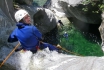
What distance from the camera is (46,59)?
4.71 metres

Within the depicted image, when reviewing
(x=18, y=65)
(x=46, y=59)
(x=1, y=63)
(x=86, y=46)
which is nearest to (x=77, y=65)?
(x=46, y=59)

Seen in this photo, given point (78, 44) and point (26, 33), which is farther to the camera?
point (78, 44)

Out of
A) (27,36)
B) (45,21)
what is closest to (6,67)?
(27,36)

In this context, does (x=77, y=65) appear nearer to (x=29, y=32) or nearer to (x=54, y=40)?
(x=29, y=32)

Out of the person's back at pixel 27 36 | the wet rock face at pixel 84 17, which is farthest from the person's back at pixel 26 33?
the wet rock face at pixel 84 17

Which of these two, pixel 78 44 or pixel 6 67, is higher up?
pixel 6 67

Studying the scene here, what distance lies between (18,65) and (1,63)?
39 centimetres

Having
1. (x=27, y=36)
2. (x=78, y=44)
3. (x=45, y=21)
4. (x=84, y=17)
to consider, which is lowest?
(x=78, y=44)

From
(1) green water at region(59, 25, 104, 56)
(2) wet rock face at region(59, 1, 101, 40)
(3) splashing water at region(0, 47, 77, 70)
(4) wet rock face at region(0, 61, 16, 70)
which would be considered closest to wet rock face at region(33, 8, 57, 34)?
(1) green water at region(59, 25, 104, 56)

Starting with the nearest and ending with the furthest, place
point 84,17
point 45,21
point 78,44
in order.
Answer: point 78,44
point 84,17
point 45,21

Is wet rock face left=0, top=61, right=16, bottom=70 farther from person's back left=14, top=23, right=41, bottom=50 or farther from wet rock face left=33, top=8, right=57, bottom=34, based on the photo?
wet rock face left=33, top=8, right=57, bottom=34

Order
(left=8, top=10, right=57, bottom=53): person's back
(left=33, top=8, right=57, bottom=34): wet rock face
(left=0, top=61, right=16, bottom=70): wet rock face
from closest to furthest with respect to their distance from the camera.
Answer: (left=0, top=61, right=16, bottom=70): wet rock face, (left=8, top=10, right=57, bottom=53): person's back, (left=33, top=8, right=57, bottom=34): wet rock face

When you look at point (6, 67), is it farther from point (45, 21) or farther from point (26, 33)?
point (45, 21)

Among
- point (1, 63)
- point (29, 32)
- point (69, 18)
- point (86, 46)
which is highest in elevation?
point (29, 32)
